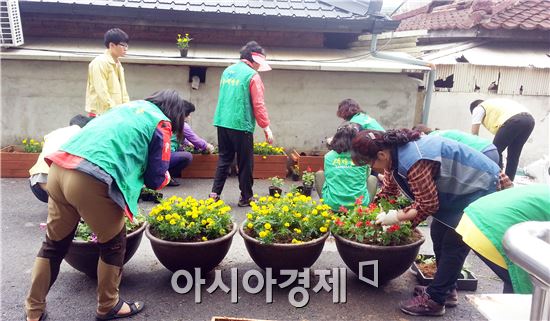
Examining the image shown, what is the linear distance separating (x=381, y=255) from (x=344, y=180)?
4.03 ft

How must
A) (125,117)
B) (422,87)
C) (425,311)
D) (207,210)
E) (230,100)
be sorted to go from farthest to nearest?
(422,87) < (230,100) < (207,210) < (425,311) < (125,117)

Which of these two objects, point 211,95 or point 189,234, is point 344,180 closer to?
point 189,234

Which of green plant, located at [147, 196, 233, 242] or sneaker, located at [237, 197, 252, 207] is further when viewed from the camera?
sneaker, located at [237, 197, 252, 207]

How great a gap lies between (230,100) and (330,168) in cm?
164

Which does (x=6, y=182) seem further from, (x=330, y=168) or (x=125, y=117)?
(x=330, y=168)

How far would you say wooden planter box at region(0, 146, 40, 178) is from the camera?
6.40m

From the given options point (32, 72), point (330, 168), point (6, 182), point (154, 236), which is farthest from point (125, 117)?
point (32, 72)

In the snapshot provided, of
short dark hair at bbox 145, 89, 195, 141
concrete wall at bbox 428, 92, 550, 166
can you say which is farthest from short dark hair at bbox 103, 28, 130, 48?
concrete wall at bbox 428, 92, 550, 166

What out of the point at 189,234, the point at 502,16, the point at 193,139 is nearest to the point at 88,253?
the point at 189,234

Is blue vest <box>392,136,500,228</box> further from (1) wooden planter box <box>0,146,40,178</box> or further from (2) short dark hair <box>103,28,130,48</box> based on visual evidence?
(1) wooden planter box <box>0,146,40,178</box>

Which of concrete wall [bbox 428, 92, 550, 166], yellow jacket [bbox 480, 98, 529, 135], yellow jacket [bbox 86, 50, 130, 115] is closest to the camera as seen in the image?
yellow jacket [bbox 86, 50, 130, 115]

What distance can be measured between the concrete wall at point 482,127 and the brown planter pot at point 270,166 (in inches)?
134

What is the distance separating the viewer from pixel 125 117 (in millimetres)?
2904

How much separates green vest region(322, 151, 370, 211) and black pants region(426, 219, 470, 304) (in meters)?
1.22
